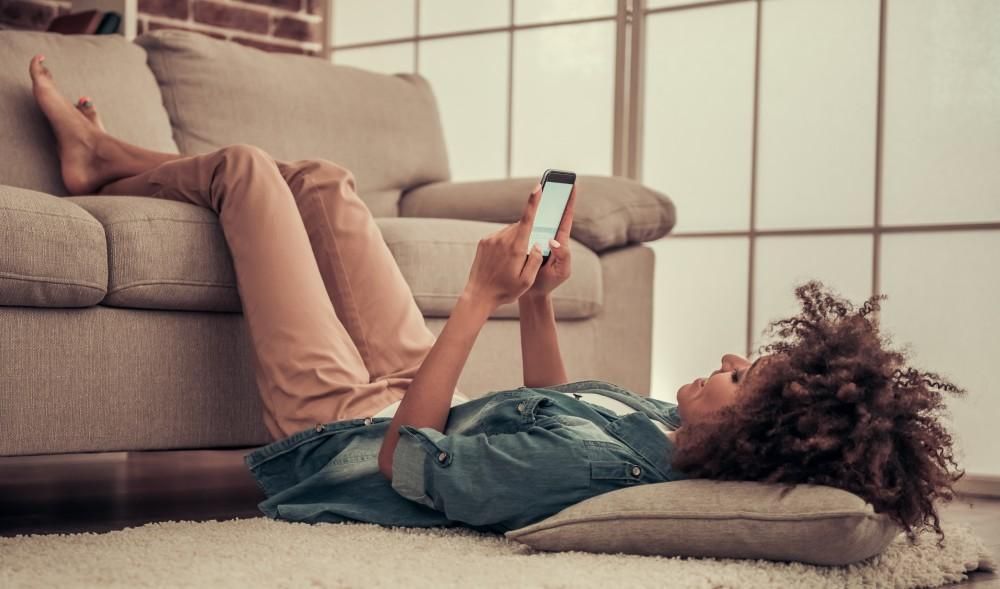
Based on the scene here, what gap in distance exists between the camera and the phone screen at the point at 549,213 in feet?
5.52

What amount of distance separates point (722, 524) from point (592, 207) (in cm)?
146

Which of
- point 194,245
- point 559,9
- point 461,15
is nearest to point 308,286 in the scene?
point 194,245

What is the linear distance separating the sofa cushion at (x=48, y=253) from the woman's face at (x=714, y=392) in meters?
0.94

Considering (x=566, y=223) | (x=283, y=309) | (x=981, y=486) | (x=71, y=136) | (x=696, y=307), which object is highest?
(x=71, y=136)

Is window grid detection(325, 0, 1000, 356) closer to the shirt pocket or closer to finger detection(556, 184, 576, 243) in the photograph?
finger detection(556, 184, 576, 243)

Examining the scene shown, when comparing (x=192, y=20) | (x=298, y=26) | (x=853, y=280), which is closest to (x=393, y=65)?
(x=298, y=26)

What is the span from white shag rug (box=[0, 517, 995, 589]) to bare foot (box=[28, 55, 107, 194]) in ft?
3.14

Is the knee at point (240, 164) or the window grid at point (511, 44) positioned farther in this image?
the window grid at point (511, 44)

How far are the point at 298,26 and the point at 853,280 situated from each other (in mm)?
2175

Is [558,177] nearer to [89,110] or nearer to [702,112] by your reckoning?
[89,110]

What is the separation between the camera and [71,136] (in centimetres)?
234

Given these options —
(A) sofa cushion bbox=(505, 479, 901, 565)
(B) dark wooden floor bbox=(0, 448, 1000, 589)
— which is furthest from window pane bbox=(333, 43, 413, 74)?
(A) sofa cushion bbox=(505, 479, 901, 565)

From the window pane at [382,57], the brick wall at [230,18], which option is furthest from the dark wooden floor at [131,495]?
the window pane at [382,57]

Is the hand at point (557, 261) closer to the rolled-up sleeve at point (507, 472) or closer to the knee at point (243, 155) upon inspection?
the rolled-up sleeve at point (507, 472)
